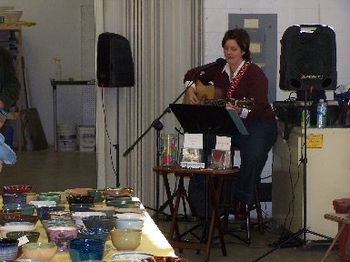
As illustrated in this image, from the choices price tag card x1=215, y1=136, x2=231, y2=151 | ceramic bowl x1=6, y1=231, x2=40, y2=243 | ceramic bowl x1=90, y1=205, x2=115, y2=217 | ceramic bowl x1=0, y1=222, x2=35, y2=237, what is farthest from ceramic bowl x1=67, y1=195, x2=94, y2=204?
price tag card x1=215, y1=136, x2=231, y2=151

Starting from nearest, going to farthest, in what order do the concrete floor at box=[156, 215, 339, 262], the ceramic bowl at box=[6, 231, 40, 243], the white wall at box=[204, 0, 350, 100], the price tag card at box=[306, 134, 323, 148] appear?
the ceramic bowl at box=[6, 231, 40, 243]
the concrete floor at box=[156, 215, 339, 262]
the price tag card at box=[306, 134, 323, 148]
the white wall at box=[204, 0, 350, 100]

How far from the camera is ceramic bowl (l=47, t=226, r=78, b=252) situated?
2.28 m

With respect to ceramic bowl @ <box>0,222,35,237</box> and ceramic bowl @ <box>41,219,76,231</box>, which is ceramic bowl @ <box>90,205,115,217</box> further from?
ceramic bowl @ <box>0,222,35,237</box>

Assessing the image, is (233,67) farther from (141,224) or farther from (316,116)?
(141,224)

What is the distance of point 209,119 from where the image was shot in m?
5.16

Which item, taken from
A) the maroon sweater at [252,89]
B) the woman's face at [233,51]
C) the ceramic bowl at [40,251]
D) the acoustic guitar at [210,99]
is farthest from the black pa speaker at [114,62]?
the ceramic bowl at [40,251]

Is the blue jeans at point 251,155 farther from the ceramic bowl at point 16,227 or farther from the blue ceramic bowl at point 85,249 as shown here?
the blue ceramic bowl at point 85,249

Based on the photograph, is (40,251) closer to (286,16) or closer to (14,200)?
(14,200)

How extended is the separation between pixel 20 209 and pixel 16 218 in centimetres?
17

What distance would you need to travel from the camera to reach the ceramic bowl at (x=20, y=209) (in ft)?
8.96

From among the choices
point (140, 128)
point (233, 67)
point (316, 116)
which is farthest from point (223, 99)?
point (140, 128)

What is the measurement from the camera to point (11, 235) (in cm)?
238

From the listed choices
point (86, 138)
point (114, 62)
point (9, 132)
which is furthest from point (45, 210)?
point (86, 138)

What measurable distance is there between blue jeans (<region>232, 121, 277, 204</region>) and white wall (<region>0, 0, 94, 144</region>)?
23.4ft
